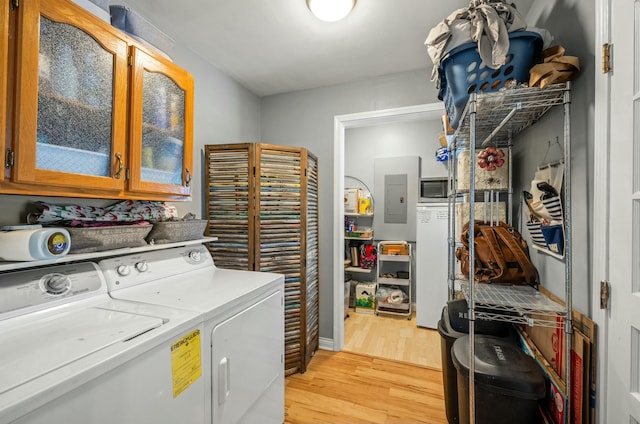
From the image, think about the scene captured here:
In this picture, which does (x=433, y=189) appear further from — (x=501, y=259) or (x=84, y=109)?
(x=84, y=109)

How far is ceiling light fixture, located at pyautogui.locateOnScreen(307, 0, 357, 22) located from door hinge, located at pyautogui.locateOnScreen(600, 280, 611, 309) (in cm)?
178

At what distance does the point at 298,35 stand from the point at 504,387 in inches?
91.9

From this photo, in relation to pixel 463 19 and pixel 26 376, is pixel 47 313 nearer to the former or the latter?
pixel 26 376

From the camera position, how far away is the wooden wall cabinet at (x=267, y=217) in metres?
2.11

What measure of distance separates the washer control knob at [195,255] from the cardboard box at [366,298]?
2.43 m

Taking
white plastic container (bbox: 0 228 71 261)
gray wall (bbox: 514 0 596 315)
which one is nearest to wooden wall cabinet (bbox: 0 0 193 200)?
white plastic container (bbox: 0 228 71 261)

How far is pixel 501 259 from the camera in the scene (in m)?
1.43

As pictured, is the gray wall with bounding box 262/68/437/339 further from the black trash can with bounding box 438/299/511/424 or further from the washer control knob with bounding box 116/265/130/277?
the washer control knob with bounding box 116/265/130/277

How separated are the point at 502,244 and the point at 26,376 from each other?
1.88 meters

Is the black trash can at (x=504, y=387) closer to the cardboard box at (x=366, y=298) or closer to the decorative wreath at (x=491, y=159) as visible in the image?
the decorative wreath at (x=491, y=159)

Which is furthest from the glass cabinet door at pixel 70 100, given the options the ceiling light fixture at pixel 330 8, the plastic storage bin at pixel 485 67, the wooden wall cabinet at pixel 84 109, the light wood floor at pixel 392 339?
the light wood floor at pixel 392 339

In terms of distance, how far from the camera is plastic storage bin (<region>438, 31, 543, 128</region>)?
3.83 ft

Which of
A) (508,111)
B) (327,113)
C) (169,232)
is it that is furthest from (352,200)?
(169,232)

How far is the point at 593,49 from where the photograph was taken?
3.43ft
